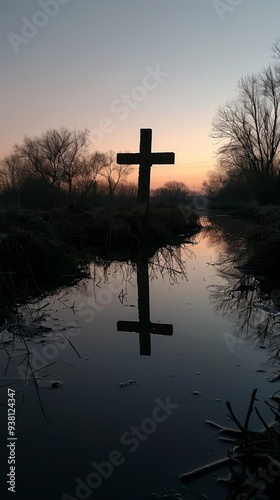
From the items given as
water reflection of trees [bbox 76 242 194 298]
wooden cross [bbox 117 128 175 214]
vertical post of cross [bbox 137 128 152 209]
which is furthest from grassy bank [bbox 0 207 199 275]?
vertical post of cross [bbox 137 128 152 209]

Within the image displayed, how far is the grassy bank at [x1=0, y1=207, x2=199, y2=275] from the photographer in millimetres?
5867

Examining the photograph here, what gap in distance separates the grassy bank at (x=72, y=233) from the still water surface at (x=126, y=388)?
1.42 metres

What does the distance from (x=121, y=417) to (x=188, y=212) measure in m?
14.5

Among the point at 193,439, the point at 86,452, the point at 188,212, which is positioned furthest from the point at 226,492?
the point at 188,212

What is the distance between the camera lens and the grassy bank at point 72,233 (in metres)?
5.87

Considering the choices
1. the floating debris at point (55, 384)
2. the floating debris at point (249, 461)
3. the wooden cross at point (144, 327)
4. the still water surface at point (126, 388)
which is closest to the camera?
the floating debris at point (249, 461)

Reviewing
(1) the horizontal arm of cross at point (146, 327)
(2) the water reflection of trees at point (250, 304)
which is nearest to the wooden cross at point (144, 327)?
(1) the horizontal arm of cross at point (146, 327)

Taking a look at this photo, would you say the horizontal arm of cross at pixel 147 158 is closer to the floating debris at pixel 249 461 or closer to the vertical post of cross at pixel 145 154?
the vertical post of cross at pixel 145 154

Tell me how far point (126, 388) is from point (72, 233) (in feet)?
22.8

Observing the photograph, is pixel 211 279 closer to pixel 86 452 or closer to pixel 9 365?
pixel 9 365

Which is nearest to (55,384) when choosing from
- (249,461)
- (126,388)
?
(126,388)

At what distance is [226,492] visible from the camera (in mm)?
1582

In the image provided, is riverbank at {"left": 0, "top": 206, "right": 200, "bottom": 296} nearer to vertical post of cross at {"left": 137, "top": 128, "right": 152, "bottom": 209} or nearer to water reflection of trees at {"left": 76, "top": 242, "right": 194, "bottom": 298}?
water reflection of trees at {"left": 76, "top": 242, "right": 194, "bottom": 298}

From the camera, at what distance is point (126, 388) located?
7.96ft
